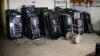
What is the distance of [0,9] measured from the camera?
544 centimetres

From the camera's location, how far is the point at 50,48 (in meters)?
3.81

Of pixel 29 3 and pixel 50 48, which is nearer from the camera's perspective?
pixel 50 48

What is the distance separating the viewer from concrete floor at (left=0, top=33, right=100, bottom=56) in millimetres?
3484

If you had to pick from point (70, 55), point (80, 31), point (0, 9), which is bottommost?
point (70, 55)

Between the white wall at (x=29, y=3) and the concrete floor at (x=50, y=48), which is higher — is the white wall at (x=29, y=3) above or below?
above

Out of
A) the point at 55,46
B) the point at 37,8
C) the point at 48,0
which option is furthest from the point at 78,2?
the point at 55,46

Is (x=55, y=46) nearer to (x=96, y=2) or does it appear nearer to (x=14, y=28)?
(x=14, y=28)

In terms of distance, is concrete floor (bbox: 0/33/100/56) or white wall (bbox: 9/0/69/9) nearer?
concrete floor (bbox: 0/33/100/56)

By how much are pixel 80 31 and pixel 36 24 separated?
1365 mm

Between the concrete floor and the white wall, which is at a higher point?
the white wall

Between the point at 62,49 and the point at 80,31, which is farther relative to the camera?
the point at 80,31

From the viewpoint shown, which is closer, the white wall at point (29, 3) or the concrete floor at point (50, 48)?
the concrete floor at point (50, 48)

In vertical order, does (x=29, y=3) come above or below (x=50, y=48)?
above

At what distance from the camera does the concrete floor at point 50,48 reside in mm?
3484
